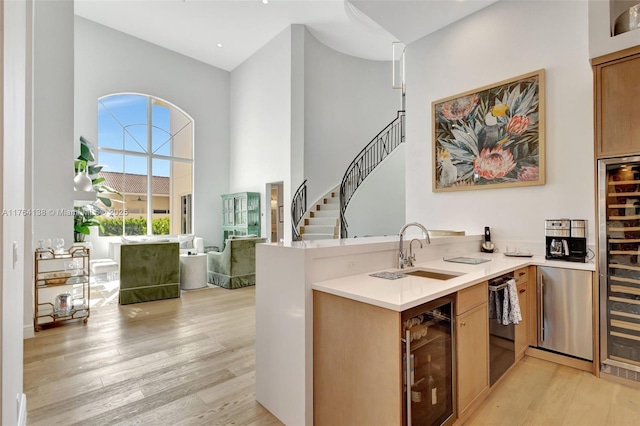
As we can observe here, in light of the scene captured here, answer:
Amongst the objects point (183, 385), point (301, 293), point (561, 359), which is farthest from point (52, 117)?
point (561, 359)

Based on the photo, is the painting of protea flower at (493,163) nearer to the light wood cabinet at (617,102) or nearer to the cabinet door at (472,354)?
the light wood cabinet at (617,102)

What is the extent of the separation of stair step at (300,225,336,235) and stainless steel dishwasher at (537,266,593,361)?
4608 mm

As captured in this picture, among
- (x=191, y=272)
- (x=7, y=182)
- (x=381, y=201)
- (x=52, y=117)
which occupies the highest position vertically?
(x=52, y=117)

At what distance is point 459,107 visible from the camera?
4156 mm

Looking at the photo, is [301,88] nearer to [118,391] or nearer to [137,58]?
[137,58]

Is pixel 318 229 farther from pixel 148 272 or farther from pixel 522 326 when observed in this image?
pixel 522 326

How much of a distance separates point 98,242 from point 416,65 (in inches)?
315

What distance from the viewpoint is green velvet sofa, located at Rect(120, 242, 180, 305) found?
4.79m

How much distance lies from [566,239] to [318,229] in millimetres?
5044

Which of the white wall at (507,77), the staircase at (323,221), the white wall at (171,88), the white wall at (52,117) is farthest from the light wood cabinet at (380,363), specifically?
the white wall at (171,88)

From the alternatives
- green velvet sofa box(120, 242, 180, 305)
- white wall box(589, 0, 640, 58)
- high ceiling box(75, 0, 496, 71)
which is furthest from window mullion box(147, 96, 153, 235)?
white wall box(589, 0, 640, 58)

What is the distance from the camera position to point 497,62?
383cm

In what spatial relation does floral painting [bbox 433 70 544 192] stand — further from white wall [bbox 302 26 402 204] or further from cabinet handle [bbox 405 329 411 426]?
white wall [bbox 302 26 402 204]

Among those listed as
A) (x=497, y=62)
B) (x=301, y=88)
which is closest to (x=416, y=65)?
(x=497, y=62)
